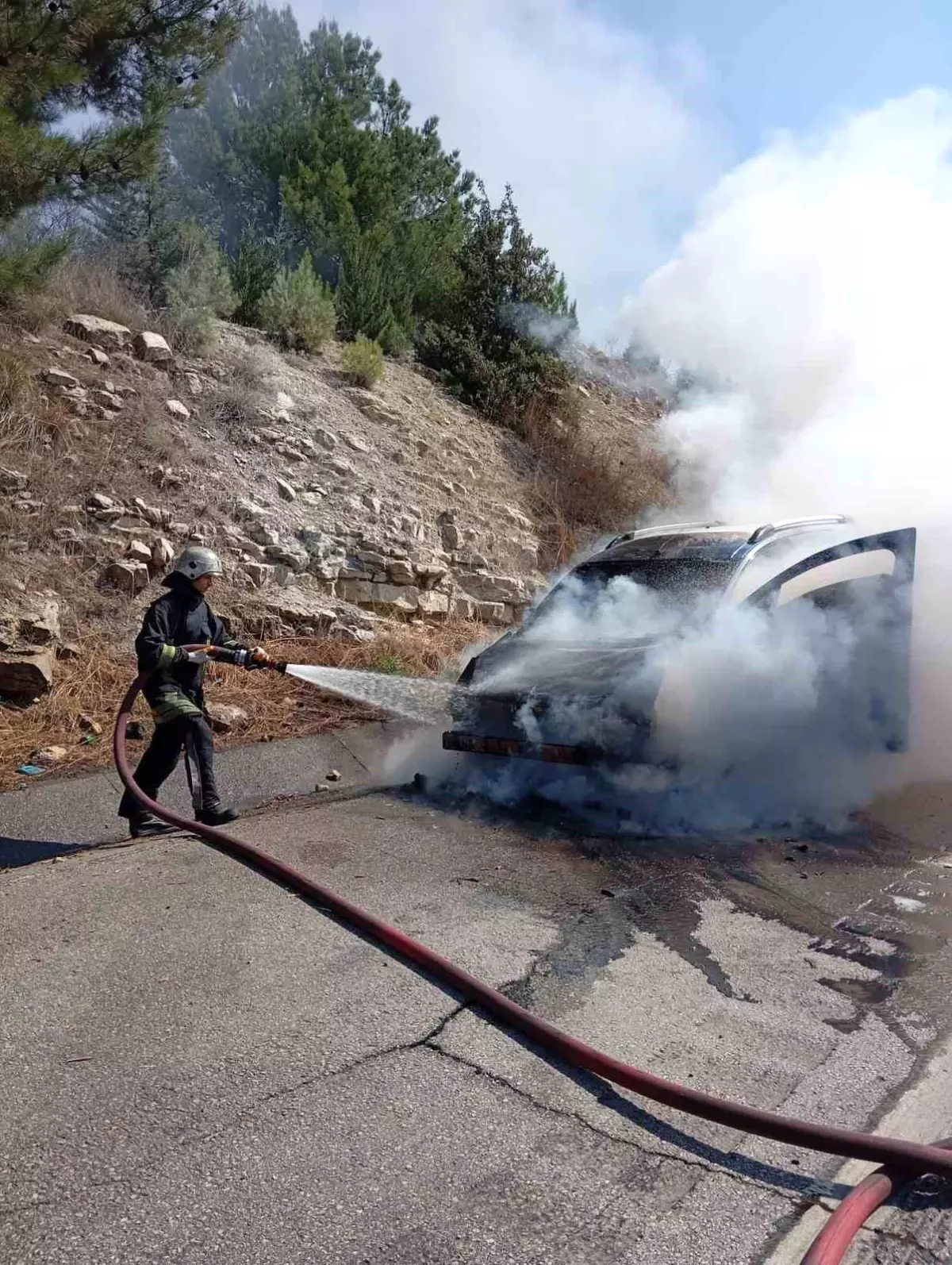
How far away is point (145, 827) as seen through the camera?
18.6 feet

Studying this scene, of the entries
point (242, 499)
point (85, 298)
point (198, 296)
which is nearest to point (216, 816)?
point (242, 499)

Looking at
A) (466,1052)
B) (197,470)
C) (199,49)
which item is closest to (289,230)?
(199,49)

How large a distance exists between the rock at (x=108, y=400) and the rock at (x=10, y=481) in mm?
1519

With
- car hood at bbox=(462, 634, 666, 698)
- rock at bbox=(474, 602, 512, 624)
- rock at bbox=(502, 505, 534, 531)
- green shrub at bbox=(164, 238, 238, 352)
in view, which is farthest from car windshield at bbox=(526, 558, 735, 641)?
green shrub at bbox=(164, 238, 238, 352)

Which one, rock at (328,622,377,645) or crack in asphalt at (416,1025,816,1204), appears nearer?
crack in asphalt at (416,1025,816,1204)

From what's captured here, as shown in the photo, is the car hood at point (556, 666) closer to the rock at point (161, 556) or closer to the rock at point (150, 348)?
the rock at point (161, 556)

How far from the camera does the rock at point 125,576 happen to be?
28.1 ft

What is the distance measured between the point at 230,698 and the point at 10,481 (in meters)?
2.92

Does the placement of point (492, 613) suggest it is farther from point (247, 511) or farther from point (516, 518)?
point (247, 511)

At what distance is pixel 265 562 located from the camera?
31.8 ft

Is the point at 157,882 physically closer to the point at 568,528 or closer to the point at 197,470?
the point at 197,470

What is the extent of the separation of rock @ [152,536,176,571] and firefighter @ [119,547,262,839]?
317 centimetres

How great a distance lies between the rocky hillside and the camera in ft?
27.6

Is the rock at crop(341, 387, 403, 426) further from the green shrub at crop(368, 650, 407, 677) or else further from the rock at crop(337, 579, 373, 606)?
the green shrub at crop(368, 650, 407, 677)
